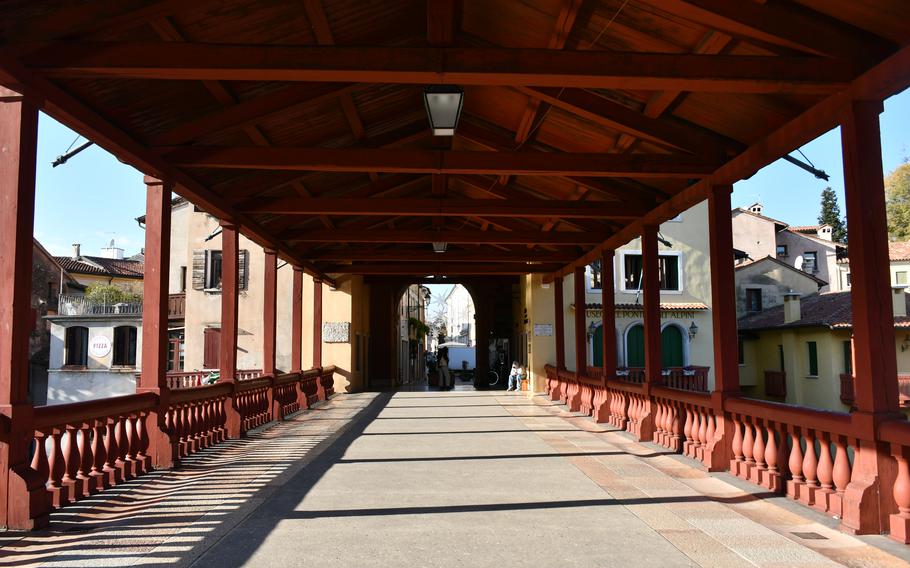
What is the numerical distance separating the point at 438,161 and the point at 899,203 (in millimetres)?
46713

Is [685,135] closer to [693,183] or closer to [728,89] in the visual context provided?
[693,183]

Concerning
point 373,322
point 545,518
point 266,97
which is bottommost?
point 545,518

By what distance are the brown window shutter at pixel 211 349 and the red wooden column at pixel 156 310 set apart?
43.8ft

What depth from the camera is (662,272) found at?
76.5 ft

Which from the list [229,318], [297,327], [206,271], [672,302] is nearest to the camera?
[229,318]

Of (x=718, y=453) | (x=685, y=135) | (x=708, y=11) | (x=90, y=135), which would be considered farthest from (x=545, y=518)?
(x=90, y=135)

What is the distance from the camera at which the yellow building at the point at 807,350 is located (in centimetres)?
2312

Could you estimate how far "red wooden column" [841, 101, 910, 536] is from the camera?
15.6ft

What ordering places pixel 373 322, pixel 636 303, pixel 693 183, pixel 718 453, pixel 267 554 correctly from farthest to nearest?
pixel 373 322 < pixel 636 303 < pixel 693 183 < pixel 718 453 < pixel 267 554

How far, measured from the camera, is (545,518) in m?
5.31

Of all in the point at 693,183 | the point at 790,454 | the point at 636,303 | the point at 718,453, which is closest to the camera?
the point at 790,454

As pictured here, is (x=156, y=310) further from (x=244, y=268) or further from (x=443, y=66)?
(x=244, y=268)

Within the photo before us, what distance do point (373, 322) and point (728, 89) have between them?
20.5 m

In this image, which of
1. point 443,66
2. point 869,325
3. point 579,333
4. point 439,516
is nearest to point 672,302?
point 579,333
